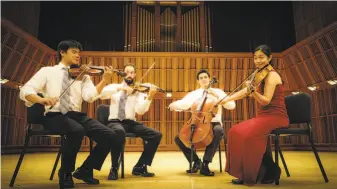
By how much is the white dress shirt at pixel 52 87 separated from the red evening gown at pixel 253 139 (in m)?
1.47

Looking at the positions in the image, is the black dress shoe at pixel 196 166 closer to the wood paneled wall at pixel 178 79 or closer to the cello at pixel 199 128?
the cello at pixel 199 128

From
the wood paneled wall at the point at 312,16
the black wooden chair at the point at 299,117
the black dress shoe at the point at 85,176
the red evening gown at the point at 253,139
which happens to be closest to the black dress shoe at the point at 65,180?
the black dress shoe at the point at 85,176

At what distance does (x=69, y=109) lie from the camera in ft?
9.04

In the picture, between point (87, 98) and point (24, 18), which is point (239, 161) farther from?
point (24, 18)

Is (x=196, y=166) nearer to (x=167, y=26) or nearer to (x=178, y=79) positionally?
(x=178, y=79)

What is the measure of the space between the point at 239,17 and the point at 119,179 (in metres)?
7.11

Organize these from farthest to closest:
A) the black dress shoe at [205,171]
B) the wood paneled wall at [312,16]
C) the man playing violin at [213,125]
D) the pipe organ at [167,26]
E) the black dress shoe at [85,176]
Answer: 1. the pipe organ at [167,26]
2. the wood paneled wall at [312,16]
3. the man playing violin at [213,125]
4. the black dress shoe at [205,171]
5. the black dress shoe at [85,176]

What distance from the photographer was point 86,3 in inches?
340

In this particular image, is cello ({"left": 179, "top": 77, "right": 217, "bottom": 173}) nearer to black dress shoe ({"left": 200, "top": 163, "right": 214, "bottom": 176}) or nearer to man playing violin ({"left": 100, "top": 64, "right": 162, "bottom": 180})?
black dress shoe ({"left": 200, "top": 163, "right": 214, "bottom": 176})

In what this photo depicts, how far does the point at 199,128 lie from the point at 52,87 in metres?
1.66

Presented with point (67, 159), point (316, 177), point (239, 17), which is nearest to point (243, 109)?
point (239, 17)

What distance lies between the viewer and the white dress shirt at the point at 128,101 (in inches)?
143

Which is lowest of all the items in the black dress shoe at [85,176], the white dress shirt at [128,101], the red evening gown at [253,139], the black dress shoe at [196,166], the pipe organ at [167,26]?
the black dress shoe at [196,166]

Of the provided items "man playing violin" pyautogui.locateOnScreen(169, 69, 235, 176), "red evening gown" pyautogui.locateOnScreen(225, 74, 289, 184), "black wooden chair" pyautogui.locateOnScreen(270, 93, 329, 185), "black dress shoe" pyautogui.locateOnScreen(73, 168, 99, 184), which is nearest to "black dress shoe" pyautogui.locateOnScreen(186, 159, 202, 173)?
"man playing violin" pyautogui.locateOnScreen(169, 69, 235, 176)
